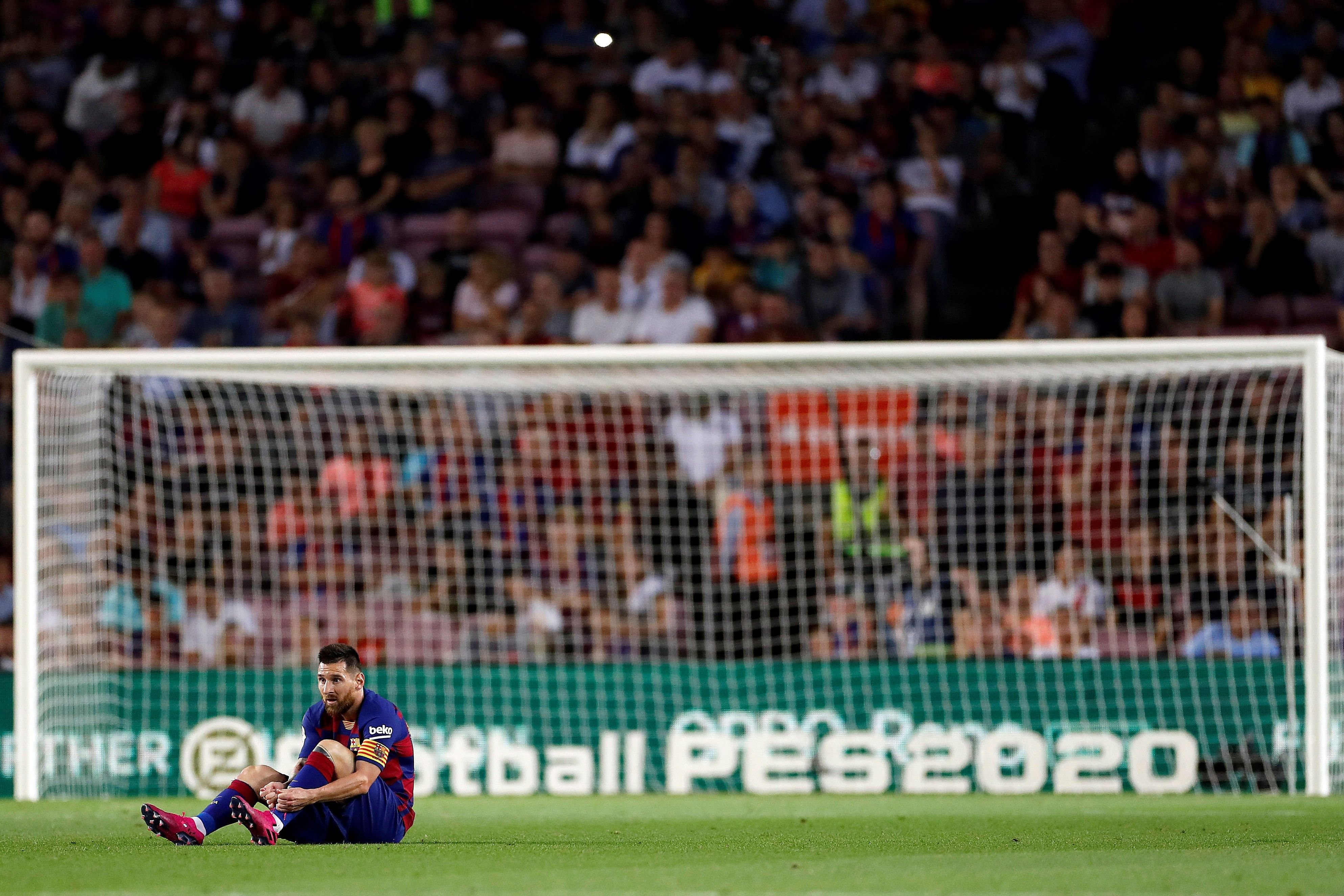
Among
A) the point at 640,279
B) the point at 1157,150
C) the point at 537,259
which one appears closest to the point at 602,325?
the point at 640,279

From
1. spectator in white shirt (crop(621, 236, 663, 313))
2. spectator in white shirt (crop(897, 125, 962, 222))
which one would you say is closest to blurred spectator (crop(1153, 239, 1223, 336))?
spectator in white shirt (crop(897, 125, 962, 222))

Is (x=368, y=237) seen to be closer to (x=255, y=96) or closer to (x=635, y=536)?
(x=255, y=96)

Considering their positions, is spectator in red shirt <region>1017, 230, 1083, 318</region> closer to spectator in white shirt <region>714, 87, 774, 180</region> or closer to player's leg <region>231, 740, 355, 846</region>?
spectator in white shirt <region>714, 87, 774, 180</region>

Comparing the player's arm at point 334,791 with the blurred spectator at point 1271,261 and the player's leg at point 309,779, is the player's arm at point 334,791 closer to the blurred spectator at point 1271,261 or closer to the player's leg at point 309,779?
the player's leg at point 309,779

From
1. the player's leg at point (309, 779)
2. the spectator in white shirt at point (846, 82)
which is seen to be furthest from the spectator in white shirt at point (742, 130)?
the player's leg at point (309, 779)

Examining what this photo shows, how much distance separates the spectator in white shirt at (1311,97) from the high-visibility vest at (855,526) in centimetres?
534

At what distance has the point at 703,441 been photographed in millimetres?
13516

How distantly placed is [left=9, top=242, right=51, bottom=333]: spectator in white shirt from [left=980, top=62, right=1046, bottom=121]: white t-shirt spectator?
8.09 meters

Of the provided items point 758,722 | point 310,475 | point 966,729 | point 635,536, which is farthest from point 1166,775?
point 310,475

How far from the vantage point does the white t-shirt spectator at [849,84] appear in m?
16.4

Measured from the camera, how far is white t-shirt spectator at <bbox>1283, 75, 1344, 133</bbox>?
50.7ft

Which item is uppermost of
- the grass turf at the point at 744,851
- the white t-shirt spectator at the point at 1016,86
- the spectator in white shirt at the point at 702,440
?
the white t-shirt spectator at the point at 1016,86

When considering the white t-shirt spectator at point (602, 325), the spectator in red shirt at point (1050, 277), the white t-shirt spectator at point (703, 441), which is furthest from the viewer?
the white t-shirt spectator at point (602, 325)

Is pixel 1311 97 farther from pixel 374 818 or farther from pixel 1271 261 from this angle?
pixel 374 818
